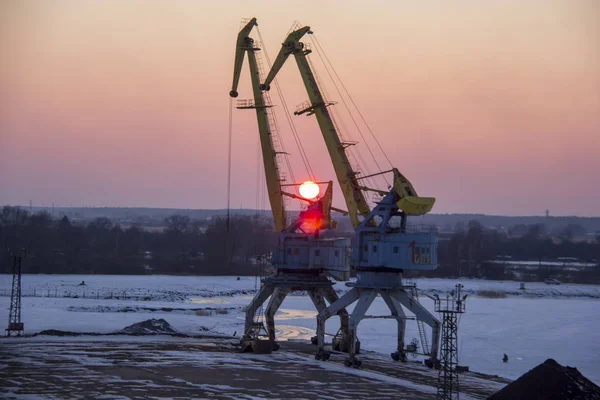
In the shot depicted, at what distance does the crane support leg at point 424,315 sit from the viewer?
45822mm

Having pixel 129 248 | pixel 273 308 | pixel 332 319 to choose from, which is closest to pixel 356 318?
pixel 273 308

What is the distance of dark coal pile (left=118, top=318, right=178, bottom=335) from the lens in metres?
57.0

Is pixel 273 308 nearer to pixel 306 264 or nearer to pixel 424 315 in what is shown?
pixel 306 264

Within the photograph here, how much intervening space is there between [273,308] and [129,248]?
117837 millimetres

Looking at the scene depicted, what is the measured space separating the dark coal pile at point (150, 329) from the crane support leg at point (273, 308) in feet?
30.6

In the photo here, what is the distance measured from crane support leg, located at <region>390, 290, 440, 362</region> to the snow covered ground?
452 centimetres

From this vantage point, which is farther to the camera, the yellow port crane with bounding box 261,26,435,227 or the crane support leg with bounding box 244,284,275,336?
the crane support leg with bounding box 244,284,275,336

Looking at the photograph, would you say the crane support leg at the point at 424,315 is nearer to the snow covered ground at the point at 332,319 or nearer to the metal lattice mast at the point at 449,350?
the snow covered ground at the point at 332,319

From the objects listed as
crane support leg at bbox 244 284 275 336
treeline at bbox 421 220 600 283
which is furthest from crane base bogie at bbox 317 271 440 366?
treeline at bbox 421 220 600 283

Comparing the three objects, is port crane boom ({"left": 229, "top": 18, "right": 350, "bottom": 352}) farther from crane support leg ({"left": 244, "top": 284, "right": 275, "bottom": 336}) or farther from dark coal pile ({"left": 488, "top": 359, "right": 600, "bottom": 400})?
dark coal pile ({"left": 488, "top": 359, "right": 600, "bottom": 400})

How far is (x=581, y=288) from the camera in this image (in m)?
119

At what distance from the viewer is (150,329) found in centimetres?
5800

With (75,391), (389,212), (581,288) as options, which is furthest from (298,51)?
(581,288)

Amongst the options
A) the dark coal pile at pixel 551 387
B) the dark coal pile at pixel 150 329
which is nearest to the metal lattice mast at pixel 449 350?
the dark coal pile at pixel 551 387
